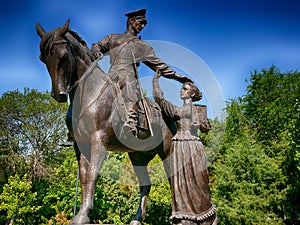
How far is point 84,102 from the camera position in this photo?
16.0 ft

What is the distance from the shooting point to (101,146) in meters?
4.71

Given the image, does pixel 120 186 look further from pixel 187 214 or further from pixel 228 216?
pixel 187 214

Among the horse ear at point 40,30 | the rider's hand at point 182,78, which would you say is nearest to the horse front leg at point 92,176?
the horse ear at point 40,30

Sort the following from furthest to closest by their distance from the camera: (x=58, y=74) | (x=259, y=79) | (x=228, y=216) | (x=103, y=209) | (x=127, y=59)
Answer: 1. (x=259, y=79)
2. (x=103, y=209)
3. (x=228, y=216)
4. (x=127, y=59)
5. (x=58, y=74)

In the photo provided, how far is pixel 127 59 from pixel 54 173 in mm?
19505

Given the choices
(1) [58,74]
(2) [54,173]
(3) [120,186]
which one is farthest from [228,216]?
(1) [58,74]

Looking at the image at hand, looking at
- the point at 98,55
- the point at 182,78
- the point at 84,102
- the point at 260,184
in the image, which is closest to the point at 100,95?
the point at 84,102

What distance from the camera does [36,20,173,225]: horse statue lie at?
4484 millimetres

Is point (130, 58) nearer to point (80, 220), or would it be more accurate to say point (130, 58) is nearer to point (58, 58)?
point (58, 58)

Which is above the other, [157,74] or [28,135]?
[28,135]

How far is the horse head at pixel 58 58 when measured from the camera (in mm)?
4453

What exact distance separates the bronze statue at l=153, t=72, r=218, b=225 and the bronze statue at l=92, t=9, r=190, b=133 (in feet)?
0.93

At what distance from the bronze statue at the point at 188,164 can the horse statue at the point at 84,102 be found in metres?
0.52

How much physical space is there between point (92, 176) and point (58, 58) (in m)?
1.64
